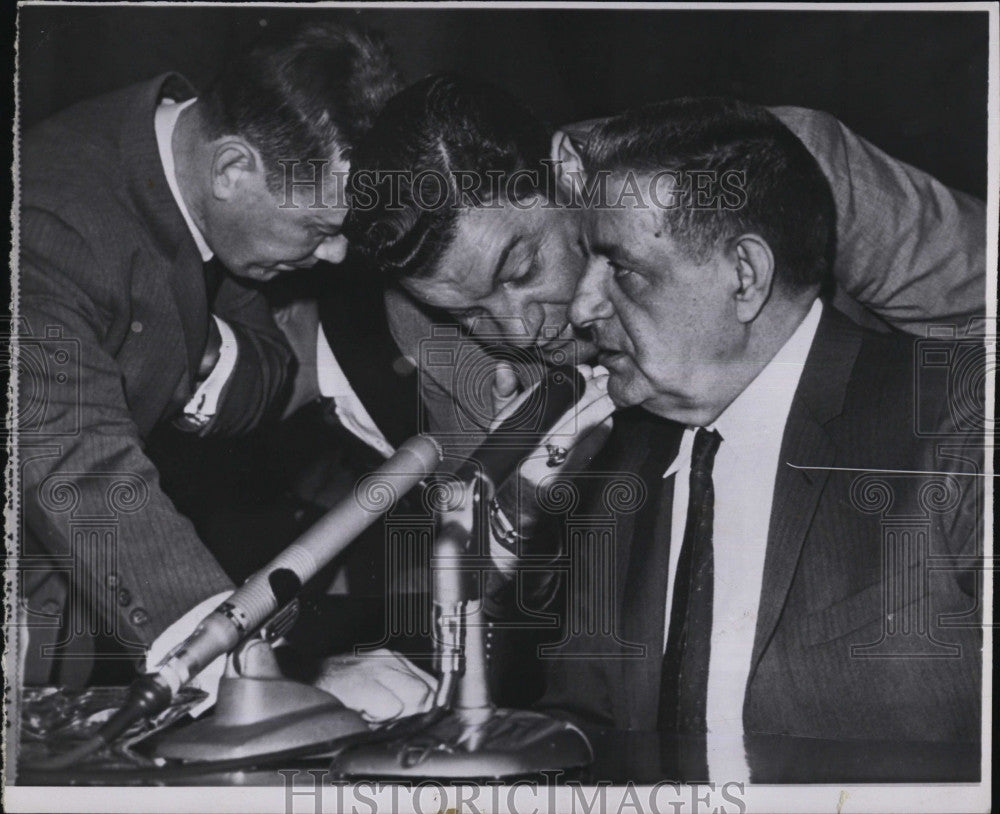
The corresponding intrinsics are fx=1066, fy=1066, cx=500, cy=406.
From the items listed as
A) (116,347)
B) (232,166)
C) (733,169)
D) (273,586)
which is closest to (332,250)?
(232,166)

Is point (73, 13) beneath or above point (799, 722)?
above

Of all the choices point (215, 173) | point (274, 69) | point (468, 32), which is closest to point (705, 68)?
point (468, 32)

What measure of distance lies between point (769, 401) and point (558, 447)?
24.7 inches

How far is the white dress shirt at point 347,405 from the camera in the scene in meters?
3.15

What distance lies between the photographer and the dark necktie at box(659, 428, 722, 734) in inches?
123

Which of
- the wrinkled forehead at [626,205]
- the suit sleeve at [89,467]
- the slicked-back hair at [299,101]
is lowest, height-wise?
the suit sleeve at [89,467]

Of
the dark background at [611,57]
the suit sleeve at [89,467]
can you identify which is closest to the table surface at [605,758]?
the suit sleeve at [89,467]

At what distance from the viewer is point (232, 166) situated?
310cm

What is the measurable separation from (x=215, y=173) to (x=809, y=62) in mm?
1793

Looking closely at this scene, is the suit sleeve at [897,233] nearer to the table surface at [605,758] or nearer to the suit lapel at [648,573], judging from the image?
the suit lapel at [648,573]

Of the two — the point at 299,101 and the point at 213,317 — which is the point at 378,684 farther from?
the point at 299,101

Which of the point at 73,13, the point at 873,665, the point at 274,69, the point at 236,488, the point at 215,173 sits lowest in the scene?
the point at 873,665

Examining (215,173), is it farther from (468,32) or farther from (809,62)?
(809,62)

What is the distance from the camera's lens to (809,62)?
320cm
